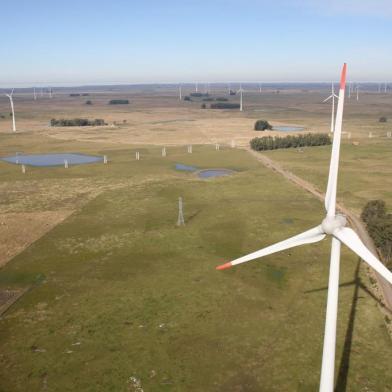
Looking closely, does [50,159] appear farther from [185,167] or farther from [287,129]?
[287,129]

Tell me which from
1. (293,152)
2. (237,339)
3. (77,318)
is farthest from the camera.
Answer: (293,152)

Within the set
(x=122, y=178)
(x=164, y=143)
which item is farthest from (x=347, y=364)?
(x=164, y=143)

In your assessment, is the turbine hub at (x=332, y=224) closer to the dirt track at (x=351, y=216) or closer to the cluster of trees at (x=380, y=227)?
the dirt track at (x=351, y=216)

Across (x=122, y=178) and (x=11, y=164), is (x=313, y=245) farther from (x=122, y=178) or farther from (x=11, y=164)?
(x=11, y=164)

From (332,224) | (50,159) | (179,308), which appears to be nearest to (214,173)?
(50,159)

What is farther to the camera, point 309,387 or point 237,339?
point 237,339
